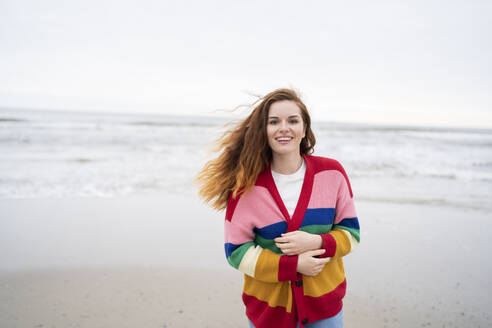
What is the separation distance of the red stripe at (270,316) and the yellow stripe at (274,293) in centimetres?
3

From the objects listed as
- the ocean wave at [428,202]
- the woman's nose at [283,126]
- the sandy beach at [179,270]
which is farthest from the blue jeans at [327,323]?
the ocean wave at [428,202]

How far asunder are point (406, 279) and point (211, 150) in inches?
119

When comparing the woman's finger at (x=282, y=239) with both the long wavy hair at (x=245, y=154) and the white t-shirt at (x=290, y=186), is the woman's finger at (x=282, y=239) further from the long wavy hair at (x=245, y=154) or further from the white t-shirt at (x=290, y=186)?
the long wavy hair at (x=245, y=154)

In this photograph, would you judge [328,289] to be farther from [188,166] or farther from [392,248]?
[188,166]

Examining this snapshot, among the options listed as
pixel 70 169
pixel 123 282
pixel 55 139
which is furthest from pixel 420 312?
pixel 55 139

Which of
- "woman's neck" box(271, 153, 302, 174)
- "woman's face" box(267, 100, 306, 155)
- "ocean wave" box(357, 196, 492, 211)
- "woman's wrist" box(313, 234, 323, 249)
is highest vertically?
"woman's face" box(267, 100, 306, 155)

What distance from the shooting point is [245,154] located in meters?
1.73

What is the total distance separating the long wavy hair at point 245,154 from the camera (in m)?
1.70

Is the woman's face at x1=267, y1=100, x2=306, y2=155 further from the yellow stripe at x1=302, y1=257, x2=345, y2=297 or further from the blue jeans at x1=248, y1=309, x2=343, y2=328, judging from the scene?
the blue jeans at x1=248, y1=309, x2=343, y2=328

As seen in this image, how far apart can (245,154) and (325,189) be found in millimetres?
522

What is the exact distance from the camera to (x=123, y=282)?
3.26 m

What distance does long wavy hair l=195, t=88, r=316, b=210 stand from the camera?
66.9 inches

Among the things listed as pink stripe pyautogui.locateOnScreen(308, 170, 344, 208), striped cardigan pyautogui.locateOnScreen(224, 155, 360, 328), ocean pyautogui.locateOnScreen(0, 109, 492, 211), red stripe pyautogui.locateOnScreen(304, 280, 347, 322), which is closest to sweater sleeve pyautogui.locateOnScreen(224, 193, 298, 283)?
striped cardigan pyautogui.locateOnScreen(224, 155, 360, 328)

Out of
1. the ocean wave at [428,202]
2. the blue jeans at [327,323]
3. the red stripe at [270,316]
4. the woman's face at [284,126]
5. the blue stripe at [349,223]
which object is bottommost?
the ocean wave at [428,202]
